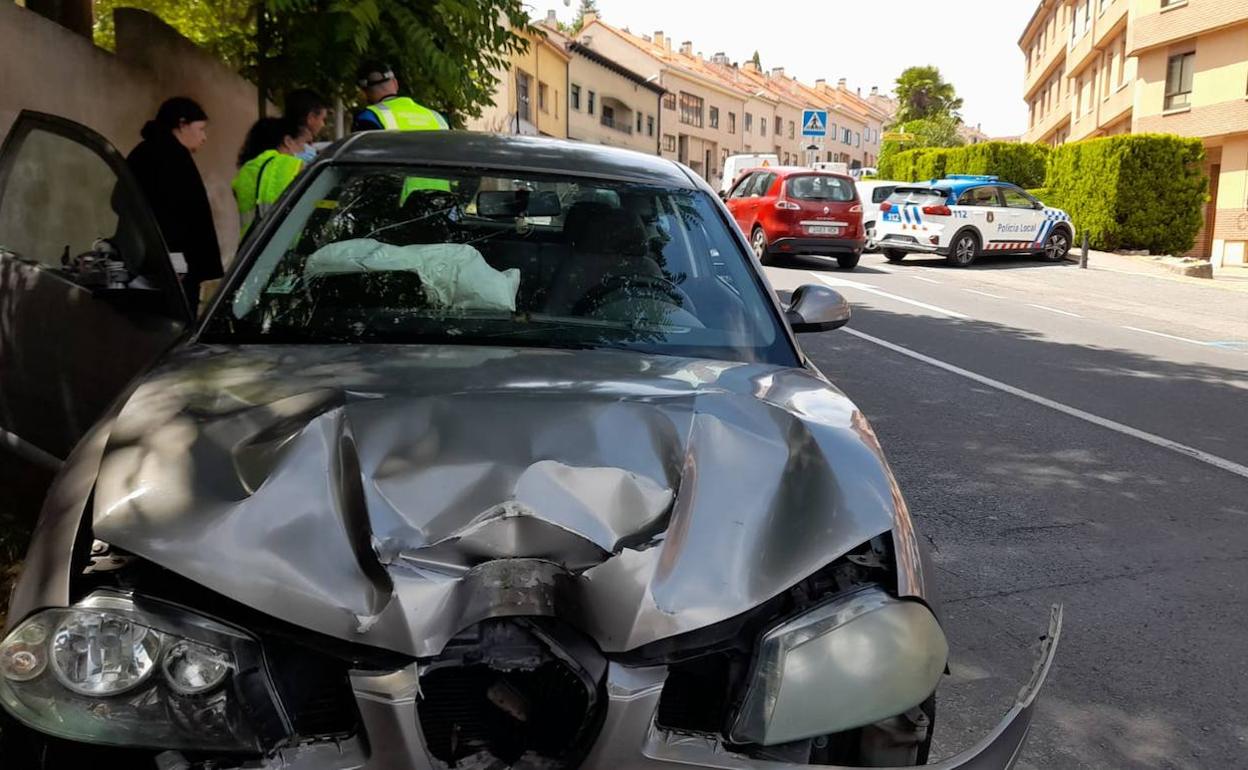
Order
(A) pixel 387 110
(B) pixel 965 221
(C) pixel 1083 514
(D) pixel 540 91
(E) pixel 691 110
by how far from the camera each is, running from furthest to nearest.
A: (E) pixel 691 110 < (D) pixel 540 91 < (B) pixel 965 221 < (A) pixel 387 110 < (C) pixel 1083 514

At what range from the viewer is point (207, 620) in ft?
5.68

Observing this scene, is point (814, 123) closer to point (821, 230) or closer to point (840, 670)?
point (821, 230)

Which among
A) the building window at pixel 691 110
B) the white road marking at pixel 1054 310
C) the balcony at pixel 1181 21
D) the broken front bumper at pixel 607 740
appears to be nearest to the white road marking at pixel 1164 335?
the white road marking at pixel 1054 310

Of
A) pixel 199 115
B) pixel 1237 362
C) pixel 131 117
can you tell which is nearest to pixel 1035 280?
pixel 1237 362

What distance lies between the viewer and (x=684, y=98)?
75562mm

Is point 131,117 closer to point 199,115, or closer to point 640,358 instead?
point 199,115

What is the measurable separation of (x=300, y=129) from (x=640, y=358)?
5129 millimetres

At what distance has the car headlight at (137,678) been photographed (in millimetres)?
1645

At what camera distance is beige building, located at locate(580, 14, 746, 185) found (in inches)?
2859

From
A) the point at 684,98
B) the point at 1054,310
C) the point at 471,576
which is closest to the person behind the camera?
the point at 471,576

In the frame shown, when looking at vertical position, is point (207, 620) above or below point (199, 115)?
below

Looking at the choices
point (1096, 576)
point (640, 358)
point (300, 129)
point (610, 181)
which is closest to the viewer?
point (640, 358)

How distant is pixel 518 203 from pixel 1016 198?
20836 millimetres

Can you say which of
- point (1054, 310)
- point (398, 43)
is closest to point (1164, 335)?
point (1054, 310)
